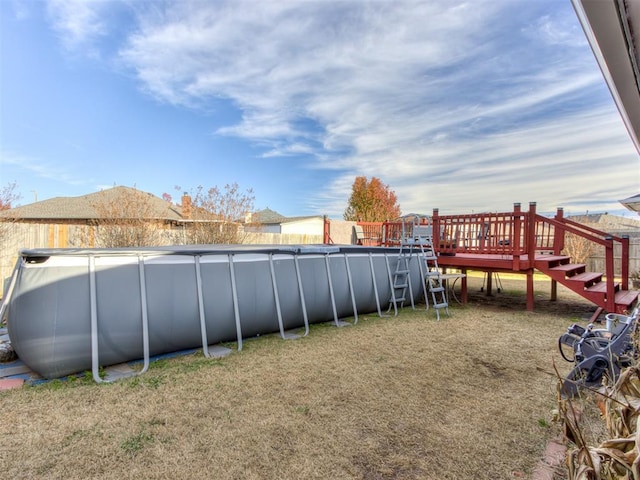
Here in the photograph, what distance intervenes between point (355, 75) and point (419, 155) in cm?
458

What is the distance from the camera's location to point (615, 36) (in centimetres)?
123

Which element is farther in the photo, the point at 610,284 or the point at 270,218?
the point at 270,218

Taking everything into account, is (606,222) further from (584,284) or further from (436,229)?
(436,229)

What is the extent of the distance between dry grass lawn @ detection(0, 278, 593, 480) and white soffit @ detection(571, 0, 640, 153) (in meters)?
1.74

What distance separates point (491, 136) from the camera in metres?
9.66

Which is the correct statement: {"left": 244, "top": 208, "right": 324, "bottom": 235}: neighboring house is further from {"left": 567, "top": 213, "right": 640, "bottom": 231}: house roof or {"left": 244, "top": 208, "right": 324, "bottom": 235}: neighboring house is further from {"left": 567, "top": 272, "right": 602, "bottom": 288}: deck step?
{"left": 567, "top": 272, "right": 602, "bottom": 288}: deck step

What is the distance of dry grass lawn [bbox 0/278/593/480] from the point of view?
6.26 feet

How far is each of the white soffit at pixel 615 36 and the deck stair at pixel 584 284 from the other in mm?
5331

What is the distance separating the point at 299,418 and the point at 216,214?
28.9 feet

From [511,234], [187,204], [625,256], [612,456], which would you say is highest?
[187,204]

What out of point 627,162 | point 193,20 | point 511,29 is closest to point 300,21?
point 193,20

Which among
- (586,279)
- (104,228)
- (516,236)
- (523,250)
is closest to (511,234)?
(516,236)

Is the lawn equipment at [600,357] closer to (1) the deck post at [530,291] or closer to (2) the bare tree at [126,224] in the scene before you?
(1) the deck post at [530,291]

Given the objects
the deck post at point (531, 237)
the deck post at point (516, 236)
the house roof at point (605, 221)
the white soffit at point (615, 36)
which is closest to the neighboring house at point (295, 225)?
the house roof at point (605, 221)
